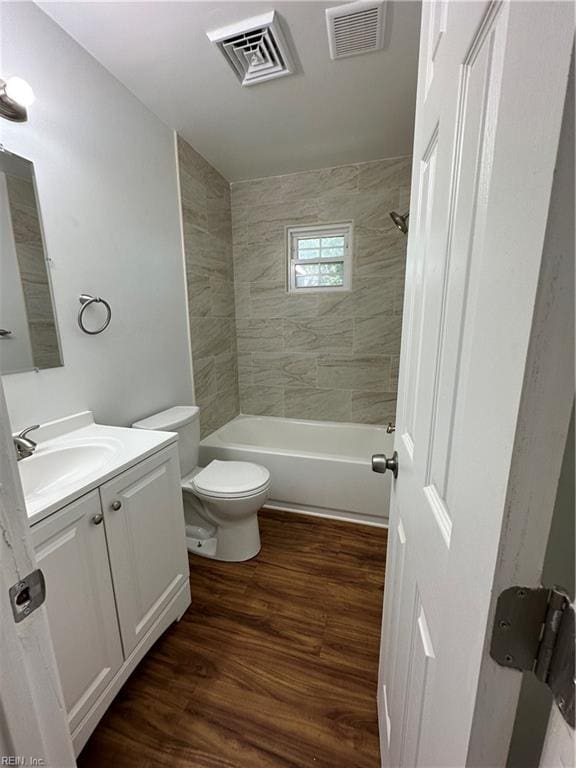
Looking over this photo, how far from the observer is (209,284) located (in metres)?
2.49

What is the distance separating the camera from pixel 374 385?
107 inches

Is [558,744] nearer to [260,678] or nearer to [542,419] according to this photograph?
[542,419]

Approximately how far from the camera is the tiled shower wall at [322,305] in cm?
250

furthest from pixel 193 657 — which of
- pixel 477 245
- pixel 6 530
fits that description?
pixel 477 245

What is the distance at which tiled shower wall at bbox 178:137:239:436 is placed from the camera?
2221 mm

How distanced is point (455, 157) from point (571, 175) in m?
0.33

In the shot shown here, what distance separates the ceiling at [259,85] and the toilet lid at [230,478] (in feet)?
6.65

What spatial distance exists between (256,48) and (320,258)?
4.68 ft

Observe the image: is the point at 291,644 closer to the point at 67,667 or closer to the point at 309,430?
the point at 67,667

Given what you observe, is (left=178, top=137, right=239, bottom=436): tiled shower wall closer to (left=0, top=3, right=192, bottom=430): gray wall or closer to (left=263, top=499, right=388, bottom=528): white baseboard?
(left=0, top=3, right=192, bottom=430): gray wall

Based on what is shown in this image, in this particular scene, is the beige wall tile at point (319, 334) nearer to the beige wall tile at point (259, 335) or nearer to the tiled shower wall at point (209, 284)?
the beige wall tile at point (259, 335)

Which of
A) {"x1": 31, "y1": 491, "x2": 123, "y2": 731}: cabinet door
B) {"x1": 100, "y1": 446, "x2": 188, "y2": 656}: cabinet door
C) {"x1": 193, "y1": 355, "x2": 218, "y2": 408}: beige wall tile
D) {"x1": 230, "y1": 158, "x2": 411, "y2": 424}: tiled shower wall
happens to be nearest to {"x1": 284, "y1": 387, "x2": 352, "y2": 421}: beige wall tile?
{"x1": 230, "y1": 158, "x2": 411, "y2": 424}: tiled shower wall

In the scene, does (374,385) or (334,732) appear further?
(374,385)

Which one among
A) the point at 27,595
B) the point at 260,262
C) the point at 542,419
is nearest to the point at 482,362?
the point at 542,419
